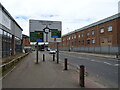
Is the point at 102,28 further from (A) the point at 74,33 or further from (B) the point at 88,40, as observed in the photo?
(A) the point at 74,33

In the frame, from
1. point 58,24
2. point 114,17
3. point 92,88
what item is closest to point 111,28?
point 114,17

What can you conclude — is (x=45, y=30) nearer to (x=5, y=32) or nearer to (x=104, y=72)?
(x=5, y=32)

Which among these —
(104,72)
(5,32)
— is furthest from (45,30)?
(104,72)

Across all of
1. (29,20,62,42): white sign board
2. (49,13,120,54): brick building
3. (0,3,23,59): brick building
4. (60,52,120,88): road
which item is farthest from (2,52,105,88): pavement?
(49,13,120,54): brick building

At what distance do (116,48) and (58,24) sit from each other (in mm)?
21100

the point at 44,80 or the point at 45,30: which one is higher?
the point at 45,30

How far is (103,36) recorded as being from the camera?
3709cm

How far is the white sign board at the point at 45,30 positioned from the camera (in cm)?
1457

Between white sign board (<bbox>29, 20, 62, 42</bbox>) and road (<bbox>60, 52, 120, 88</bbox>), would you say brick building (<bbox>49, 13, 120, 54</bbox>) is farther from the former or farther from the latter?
white sign board (<bbox>29, 20, 62, 42</bbox>)

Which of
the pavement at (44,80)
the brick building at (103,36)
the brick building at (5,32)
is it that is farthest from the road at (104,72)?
the brick building at (103,36)

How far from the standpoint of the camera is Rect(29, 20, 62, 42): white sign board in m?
14.6

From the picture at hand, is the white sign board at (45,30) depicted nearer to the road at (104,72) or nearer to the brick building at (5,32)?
the brick building at (5,32)

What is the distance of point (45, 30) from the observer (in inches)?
587

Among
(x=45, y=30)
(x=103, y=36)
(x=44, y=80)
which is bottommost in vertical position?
(x=44, y=80)
